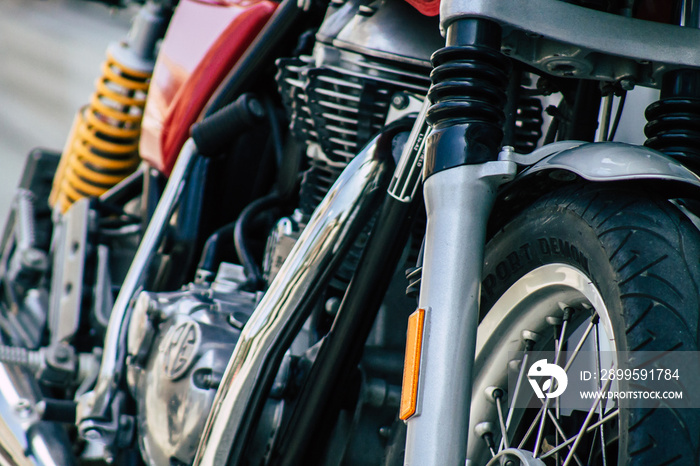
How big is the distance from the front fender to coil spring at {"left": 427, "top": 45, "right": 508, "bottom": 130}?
0.05 metres

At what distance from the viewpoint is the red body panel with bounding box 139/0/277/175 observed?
5.02 ft

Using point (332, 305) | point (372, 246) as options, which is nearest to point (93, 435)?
point (332, 305)

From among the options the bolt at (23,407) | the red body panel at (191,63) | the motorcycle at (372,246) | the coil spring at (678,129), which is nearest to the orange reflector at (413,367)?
the motorcycle at (372,246)

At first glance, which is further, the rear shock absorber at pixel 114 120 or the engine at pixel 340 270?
the rear shock absorber at pixel 114 120

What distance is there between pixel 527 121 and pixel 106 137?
120 cm

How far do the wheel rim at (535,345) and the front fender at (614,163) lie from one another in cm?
9

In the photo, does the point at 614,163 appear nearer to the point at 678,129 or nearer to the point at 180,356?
the point at 678,129

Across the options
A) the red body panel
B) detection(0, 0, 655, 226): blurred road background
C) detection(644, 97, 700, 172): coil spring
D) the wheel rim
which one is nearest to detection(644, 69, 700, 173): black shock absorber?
detection(644, 97, 700, 172): coil spring

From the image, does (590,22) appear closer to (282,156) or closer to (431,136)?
(431,136)

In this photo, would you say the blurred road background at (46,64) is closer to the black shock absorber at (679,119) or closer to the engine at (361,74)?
the engine at (361,74)

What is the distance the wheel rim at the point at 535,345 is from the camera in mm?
779

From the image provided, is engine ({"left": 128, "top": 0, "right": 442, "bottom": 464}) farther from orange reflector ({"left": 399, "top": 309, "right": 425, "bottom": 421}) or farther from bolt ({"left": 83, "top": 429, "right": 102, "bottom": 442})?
orange reflector ({"left": 399, "top": 309, "right": 425, "bottom": 421})

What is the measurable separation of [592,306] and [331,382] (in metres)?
0.39

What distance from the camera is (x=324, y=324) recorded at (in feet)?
4.00
